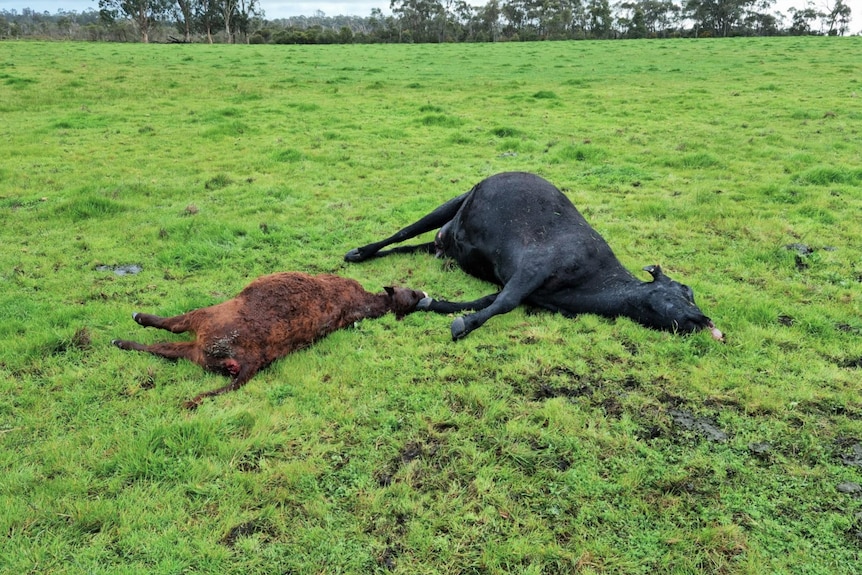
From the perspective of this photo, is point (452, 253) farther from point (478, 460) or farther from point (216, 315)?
point (478, 460)

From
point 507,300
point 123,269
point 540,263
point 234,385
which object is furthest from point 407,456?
point 123,269

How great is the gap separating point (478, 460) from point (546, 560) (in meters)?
0.74

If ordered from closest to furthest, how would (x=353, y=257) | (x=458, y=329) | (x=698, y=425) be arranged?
1. (x=698, y=425)
2. (x=458, y=329)
3. (x=353, y=257)

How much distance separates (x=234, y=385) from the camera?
3818 millimetres

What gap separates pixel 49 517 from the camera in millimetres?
2736

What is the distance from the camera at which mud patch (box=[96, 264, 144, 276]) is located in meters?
5.90

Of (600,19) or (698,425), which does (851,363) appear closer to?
(698,425)

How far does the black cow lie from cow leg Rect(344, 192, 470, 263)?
0.02m

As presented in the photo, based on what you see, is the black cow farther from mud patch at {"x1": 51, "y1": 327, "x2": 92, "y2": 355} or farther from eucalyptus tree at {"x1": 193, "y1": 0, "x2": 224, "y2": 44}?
eucalyptus tree at {"x1": 193, "y1": 0, "x2": 224, "y2": 44}

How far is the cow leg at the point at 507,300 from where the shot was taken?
4.65 metres

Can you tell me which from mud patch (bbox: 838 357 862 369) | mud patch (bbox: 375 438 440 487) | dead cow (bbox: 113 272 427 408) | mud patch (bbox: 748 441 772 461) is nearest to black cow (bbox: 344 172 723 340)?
mud patch (bbox: 838 357 862 369)

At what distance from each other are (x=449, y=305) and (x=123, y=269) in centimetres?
379

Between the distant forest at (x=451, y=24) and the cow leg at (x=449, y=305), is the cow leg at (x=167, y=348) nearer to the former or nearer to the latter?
the cow leg at (x=449, y=305)

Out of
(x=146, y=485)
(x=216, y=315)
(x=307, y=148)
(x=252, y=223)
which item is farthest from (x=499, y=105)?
(x=146, y=485)
